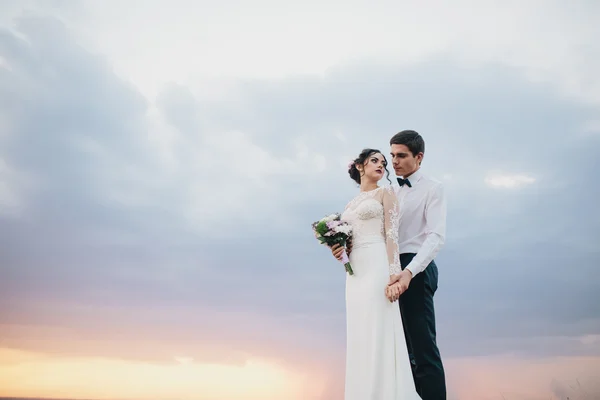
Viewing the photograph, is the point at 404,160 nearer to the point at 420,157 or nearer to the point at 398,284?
the point at 420,157

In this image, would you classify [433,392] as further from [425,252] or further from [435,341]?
[425,252]

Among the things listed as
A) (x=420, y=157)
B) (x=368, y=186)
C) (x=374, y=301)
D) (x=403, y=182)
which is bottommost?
(x=374, y=301)

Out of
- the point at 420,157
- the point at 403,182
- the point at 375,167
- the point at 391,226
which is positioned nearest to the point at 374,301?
the point at 391,226

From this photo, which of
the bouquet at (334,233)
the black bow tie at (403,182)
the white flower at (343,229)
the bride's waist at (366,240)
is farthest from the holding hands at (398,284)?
the black bow tie at (403,182)

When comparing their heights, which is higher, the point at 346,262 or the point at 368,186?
the point at 368,186

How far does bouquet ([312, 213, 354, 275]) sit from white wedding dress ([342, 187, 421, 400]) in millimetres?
120

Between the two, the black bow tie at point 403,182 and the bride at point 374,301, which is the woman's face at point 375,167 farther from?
the black bow tie at point 403,182

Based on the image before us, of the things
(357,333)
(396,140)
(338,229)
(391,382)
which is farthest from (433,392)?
(396,140)

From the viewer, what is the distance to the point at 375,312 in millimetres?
6844

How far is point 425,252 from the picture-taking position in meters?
6.43

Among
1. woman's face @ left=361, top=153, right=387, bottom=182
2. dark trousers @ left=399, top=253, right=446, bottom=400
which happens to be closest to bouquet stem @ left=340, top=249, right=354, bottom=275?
dark trousers @ left=399, top=253, right=446, bottom=400

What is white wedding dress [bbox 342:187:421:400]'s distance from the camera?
6.66 metres

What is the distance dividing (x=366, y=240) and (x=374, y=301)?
83 cm

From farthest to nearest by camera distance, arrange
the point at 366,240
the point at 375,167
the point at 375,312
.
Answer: the point at 375,167 → the point at 366,240 → the point at 375,312
